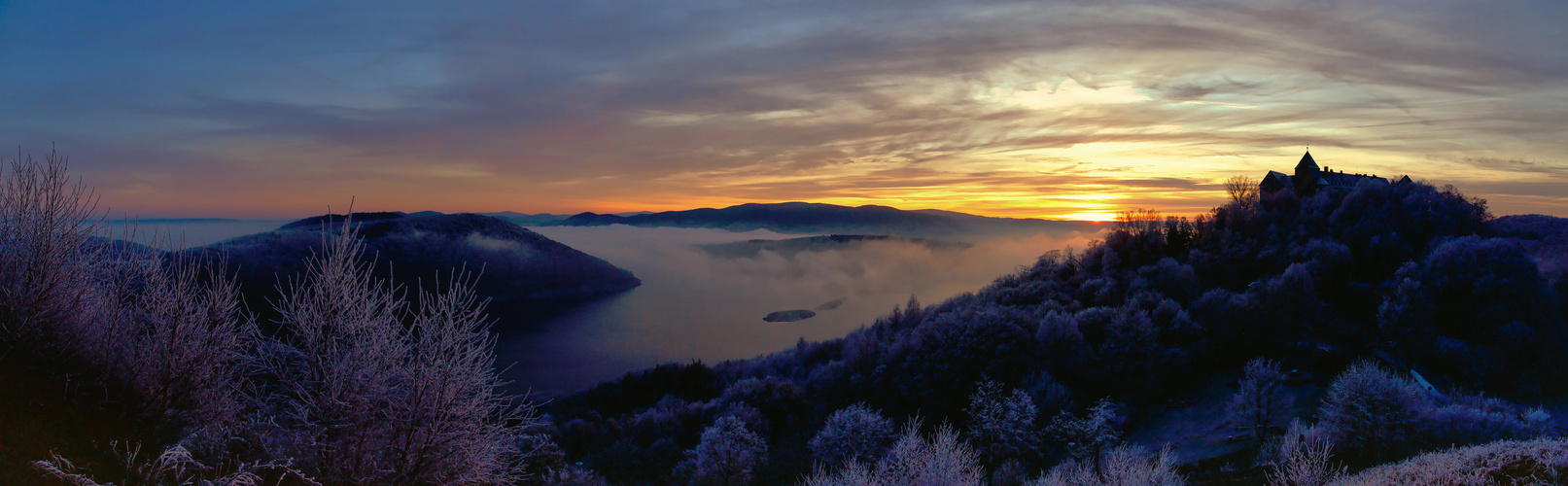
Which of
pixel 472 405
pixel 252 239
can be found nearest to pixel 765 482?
pixel 472 405

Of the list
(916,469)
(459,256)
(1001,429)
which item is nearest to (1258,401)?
(1001,429)

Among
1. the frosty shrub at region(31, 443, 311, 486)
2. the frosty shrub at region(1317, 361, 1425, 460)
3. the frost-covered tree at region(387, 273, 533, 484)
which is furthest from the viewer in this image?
the frosty shrub at region(1317, 361, 1425, 460)

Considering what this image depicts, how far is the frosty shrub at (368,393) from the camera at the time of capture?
734cm

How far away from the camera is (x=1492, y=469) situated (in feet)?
36.1

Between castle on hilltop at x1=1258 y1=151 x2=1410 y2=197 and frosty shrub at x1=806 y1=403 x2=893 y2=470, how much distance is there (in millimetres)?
35307

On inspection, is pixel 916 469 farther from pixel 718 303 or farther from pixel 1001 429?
pixel 718 303

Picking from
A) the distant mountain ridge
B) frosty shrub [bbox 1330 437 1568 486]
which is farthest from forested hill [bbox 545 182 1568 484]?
the distant mountain ridge

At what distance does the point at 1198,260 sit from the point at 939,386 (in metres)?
20.4

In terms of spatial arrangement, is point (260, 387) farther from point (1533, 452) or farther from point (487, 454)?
point (1533, 452)

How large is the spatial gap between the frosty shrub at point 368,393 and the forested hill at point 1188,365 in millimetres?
11466

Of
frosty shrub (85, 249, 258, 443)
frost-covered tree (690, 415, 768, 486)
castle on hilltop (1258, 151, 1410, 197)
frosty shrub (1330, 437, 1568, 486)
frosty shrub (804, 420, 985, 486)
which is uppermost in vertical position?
castle on hilltop (1258, 151, 1410, 197)

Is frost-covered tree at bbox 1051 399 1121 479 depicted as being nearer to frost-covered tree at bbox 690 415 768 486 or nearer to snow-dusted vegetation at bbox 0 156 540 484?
frost-covered tree at bbox 690 415 768 486

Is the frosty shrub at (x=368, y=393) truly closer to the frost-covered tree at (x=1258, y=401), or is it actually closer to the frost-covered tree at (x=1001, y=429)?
the frost-covered tree at (x=1001, y=429)

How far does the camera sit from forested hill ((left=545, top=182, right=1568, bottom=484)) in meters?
19.8
